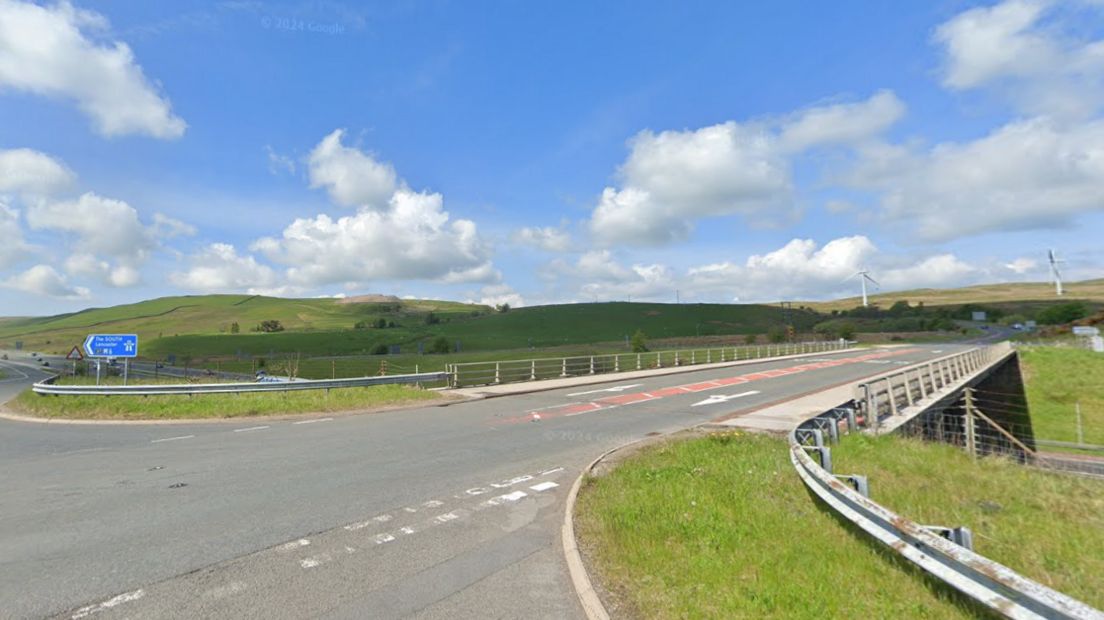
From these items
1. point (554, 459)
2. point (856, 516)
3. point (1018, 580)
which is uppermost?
point (1018, 580)

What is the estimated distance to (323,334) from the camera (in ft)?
403

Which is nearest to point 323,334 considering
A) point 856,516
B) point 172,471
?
point 172,471

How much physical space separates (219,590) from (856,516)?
575 cm

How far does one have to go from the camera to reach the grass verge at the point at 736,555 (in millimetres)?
3682

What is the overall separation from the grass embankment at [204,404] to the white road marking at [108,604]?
40.6 feet

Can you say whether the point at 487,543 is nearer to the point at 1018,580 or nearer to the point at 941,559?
the point at 941,559

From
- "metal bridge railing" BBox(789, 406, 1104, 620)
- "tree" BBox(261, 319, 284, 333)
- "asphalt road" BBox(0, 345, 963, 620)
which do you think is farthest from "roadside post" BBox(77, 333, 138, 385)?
"tree" BBox(261, 319, 284, 333)

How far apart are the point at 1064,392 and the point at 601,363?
30169mm

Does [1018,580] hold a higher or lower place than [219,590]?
higher

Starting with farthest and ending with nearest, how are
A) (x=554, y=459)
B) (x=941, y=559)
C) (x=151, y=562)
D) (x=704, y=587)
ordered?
(x=554, y=459) < (x=151, y=562) < (x=704, y=587) < (x=941, y=559)

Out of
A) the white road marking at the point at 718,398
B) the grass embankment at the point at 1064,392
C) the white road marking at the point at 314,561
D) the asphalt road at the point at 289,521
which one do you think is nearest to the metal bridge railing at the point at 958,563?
the asphalt road at the point at 289,521

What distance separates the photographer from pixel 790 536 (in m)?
5.05

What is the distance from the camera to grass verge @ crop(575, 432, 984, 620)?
368 cm

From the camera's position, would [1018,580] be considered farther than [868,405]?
No
